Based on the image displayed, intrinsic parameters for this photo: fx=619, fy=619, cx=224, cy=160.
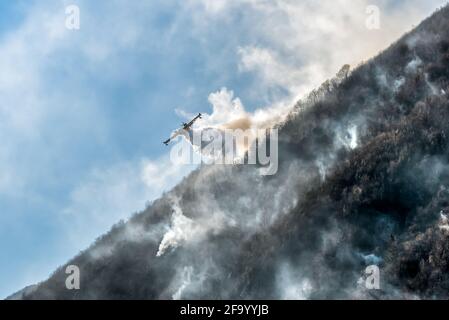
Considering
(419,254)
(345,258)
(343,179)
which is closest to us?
(419,254)

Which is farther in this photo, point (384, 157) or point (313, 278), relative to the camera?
point (384, 157)

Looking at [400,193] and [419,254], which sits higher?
[400,193]

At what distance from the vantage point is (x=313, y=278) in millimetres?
165875

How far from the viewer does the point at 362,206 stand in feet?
616
